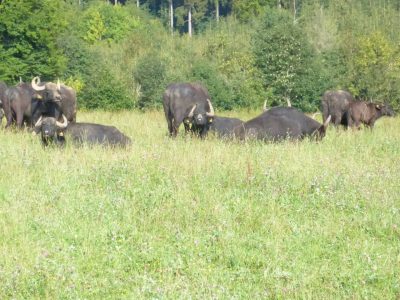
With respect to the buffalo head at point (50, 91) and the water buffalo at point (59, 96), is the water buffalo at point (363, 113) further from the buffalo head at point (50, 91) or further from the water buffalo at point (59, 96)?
the buffalo head at point (50, 91)

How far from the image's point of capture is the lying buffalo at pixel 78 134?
46.8 ft

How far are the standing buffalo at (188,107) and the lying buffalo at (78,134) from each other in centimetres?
273

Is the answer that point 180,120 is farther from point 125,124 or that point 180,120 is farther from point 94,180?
point 94,180

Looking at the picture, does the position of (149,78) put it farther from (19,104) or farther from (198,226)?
(198,226)

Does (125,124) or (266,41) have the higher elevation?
(266,41)

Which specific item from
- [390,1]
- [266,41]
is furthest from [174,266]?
[390,1]

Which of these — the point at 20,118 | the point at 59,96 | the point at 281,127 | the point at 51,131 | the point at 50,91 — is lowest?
the point at 20,118

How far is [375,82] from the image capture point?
40.9 m

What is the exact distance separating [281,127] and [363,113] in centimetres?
835

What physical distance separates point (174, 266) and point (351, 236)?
91.1 inches

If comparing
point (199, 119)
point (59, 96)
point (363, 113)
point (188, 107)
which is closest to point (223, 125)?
point (188, 107)

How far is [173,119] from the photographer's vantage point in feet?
59.2

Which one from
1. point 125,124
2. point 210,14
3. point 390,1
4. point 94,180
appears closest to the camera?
point 94,180

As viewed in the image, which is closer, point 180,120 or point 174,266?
point 174,266
